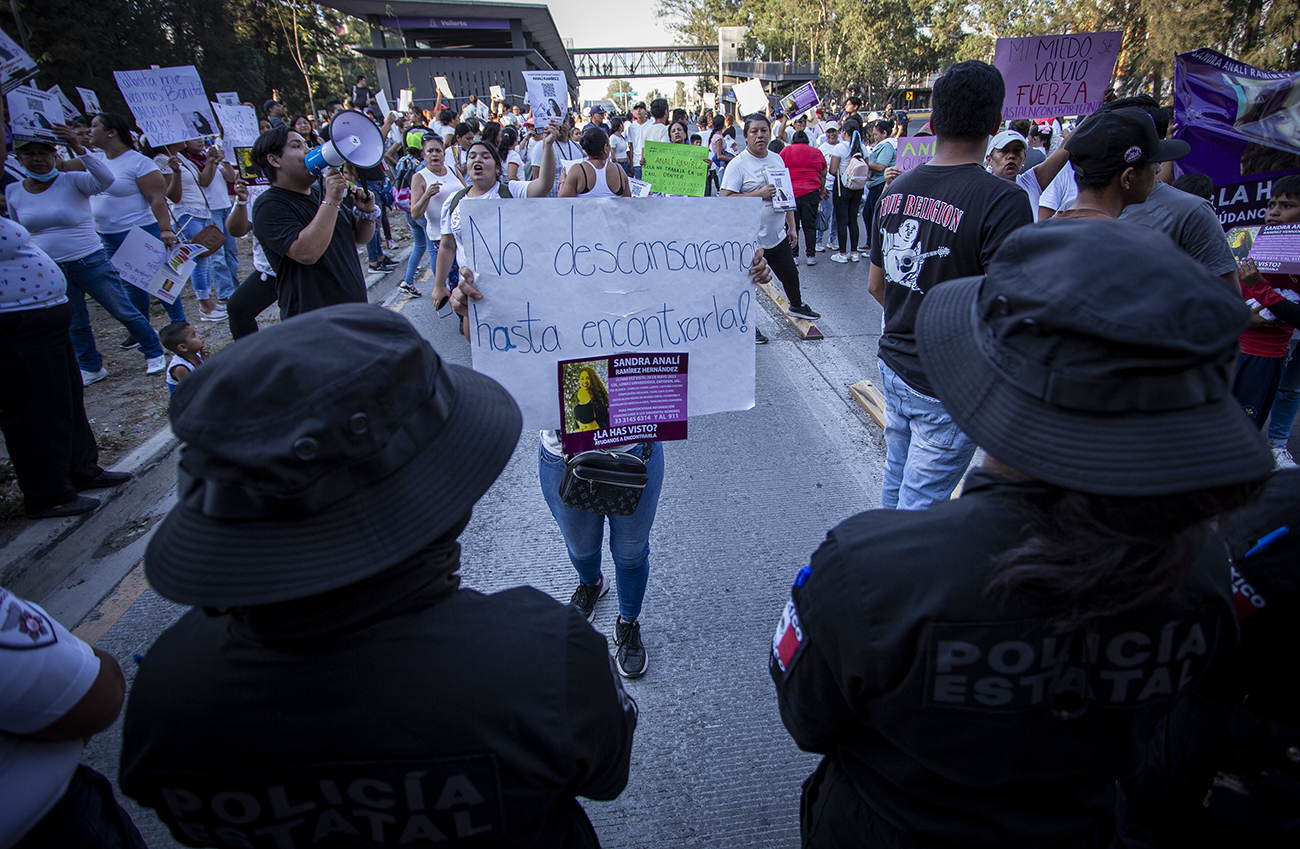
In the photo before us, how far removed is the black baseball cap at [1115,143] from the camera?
7.91 feet

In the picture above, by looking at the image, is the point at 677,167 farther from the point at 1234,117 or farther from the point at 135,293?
the point at 135,293

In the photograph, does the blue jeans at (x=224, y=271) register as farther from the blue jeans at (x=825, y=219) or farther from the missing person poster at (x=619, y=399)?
the blue jeans at (x=825, y=219)

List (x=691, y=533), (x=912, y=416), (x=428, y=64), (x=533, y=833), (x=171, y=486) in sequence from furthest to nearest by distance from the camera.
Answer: (x=428, y=64)
(x=171, y=486)
(x=691, y=533)
(x=912, y=416)
(x=533, y=833)

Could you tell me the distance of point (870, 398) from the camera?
16.0ft

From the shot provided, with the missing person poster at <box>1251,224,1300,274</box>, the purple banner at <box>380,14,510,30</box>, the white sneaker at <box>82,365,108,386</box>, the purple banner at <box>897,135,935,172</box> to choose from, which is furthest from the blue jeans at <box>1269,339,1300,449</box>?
the purple banner at <box>380,14,510,30</box>

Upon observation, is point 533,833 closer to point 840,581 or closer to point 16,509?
point 840,581

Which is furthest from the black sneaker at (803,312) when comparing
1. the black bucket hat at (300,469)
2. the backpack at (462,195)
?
the black bucket hat at (300,469)

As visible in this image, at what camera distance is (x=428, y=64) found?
119 feet

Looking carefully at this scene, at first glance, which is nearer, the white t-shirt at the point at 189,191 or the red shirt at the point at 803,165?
the white t-shirt at the point at 189,191

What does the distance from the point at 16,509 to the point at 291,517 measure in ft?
13.7

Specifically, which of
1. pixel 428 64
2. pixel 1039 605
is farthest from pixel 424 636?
pixel 428 64

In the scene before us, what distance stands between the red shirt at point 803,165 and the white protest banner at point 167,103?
6.66m

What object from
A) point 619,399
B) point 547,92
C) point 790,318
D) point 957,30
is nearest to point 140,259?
point 619,399

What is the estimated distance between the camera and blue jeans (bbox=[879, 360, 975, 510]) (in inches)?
96.6
